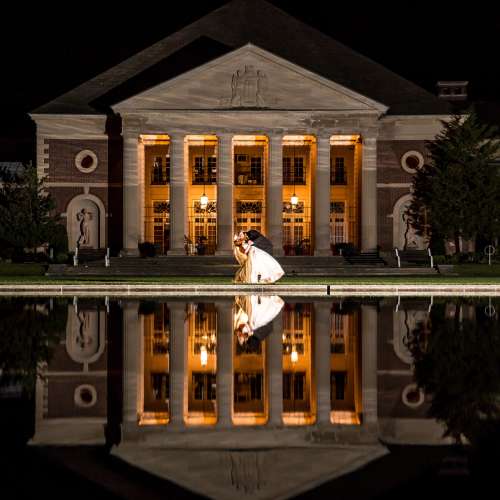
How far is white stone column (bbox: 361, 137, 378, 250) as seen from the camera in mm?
55562

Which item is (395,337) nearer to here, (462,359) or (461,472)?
(462,359)

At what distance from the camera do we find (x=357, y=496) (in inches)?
263

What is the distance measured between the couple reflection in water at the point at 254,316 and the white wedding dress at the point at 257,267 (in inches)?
160

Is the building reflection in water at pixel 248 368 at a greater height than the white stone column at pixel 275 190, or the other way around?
the white stone column at pixel 275 190

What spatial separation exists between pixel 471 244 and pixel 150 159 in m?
21.9

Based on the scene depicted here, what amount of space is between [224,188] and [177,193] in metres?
2.84

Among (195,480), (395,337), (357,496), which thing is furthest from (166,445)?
(395,337)

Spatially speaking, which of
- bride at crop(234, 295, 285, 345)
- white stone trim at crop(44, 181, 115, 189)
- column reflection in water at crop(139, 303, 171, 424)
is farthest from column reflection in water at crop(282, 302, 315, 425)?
white stone trim at crop(44, 181, 115, 189)

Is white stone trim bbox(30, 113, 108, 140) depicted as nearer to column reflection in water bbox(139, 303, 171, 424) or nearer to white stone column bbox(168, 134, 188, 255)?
white stone column bbox(168, 134, 188, 255)

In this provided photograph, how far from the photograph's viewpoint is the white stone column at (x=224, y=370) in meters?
9.90

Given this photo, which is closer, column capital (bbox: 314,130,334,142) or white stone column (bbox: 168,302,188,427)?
white stone column (bbox: 168,302,188,427)

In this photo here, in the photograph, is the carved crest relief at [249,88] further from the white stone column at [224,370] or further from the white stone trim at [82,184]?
the white stone column at [224,370]

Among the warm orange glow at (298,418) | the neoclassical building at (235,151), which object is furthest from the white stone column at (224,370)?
the neoclassical building at (235,151)

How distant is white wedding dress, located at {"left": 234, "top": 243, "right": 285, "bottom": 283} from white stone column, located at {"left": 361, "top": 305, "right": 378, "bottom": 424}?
12.1 m
